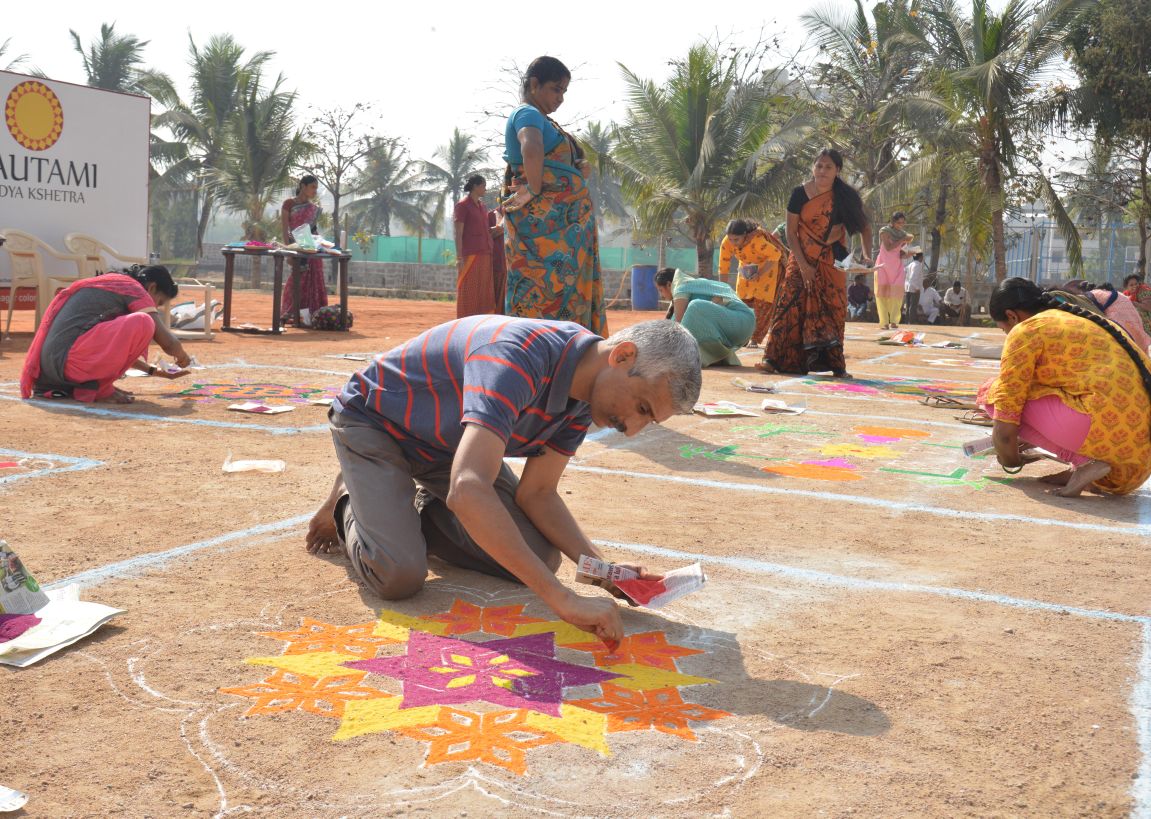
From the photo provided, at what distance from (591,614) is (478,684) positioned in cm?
30

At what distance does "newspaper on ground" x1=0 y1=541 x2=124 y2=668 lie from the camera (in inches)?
102

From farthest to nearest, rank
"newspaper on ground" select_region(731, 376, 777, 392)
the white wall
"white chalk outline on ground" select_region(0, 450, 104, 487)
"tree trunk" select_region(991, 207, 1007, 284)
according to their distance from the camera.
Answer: "tree trunk" select_region(991, 207, 1007, 284) < the white wall < "newspaper on ground" select_region(731, 376, 777, 392) < "white chalk outline on ground" select_region(0, 450, 104, 487)

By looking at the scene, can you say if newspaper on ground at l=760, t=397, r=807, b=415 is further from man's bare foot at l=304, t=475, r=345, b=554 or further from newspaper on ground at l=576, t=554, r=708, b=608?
newspaper on ground at l=576, t=554, r=708, b=608

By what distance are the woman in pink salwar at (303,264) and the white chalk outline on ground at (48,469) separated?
684cm

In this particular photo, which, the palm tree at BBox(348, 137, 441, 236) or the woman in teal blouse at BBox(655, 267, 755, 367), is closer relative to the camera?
the woman in teal blouse at BBox(655, 267, 755, 367)

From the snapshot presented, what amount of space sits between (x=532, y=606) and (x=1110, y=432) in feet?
9.25

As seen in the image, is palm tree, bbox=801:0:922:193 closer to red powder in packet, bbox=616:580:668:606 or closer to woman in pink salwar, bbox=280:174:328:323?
woman in pink salwar, bbox=280:174:328:323

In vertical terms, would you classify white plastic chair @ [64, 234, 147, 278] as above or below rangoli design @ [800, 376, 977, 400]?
above

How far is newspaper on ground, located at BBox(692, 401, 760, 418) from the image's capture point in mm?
7116

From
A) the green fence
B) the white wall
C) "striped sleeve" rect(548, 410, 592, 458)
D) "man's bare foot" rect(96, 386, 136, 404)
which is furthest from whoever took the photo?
the green fence

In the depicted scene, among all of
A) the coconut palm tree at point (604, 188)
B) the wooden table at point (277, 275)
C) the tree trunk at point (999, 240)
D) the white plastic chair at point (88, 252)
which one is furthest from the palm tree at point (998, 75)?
the coconut palm tree at point (604, 188)

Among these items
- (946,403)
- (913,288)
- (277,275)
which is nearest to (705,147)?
(913,288)

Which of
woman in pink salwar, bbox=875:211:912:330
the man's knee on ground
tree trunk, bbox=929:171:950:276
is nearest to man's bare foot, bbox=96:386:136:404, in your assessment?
the man's knee on ground

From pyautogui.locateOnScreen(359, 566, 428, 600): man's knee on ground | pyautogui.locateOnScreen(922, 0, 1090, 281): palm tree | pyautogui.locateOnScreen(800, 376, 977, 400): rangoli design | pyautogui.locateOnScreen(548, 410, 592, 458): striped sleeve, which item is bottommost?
pyautogui.locateOnScreen(359, 566, 428, 600): man's knee on ground
